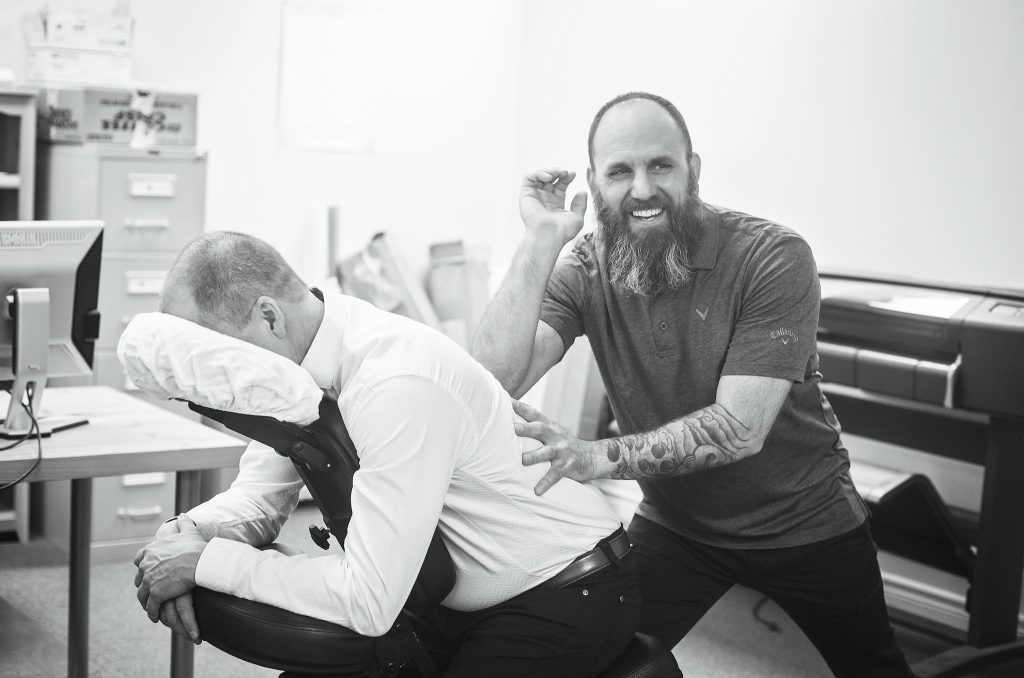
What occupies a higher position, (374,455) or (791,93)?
(791,93)

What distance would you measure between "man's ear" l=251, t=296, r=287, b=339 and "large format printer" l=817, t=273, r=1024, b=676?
1912mm

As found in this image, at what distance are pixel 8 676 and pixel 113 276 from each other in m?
1.37

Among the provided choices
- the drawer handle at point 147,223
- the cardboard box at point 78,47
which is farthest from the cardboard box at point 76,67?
the drawer handle at point 147,223

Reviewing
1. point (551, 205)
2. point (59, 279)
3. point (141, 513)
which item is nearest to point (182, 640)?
point (59, 279)

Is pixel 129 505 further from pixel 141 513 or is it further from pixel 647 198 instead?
pixel 647 198

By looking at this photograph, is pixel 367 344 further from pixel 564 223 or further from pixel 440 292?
pixel 440 292

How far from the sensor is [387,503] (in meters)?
1.31

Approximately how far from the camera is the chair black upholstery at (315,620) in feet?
4.45

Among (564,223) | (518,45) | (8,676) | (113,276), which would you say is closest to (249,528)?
(564,223)

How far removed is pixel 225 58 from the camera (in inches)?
171

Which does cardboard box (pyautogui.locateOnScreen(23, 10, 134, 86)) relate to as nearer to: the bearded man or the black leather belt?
the bearded man

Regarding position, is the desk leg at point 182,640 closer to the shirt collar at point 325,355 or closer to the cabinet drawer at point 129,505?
the shirt collar at point 325,355

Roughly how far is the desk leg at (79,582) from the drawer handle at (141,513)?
1.35 metres

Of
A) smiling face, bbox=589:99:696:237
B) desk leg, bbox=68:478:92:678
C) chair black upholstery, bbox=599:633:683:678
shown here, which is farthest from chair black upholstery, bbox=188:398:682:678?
desk leg, bbox=68:478:92:678
